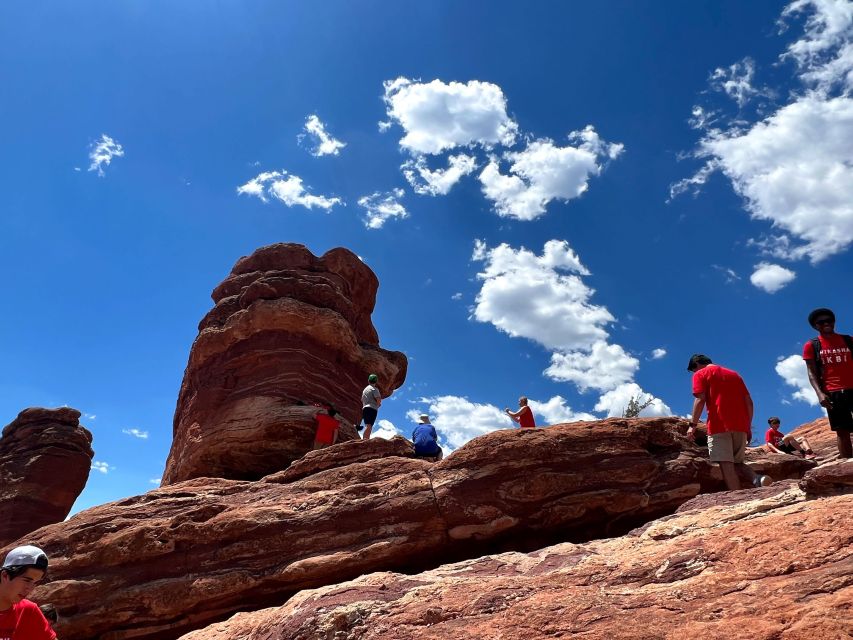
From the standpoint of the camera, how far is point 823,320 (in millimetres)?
10062

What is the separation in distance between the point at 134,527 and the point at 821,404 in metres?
13.9

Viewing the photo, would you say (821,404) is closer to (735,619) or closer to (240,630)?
(735,619)

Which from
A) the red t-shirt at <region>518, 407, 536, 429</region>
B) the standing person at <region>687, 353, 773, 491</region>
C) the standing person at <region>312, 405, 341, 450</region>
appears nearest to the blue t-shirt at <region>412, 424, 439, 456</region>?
the red t-shirt at <region>518, 407, 536, 429</region>

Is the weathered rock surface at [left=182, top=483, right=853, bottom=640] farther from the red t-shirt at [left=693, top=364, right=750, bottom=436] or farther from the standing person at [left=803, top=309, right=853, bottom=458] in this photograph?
the standing person at [left=803, top=309, right=853, bottom=458]

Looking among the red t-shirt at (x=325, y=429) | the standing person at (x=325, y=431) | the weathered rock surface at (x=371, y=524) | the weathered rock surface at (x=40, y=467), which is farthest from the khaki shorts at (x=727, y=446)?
the weathered rock surface at (x=40, y=467)

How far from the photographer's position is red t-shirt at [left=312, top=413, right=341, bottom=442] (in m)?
18.1

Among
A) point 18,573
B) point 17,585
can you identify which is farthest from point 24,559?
point 17,585

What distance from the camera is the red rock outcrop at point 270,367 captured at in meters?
19.2

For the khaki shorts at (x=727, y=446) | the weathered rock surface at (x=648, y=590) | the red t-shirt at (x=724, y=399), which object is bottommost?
the weathered rock surface at (x=648, y=590)

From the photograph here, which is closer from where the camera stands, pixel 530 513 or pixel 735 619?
pixel 735 619

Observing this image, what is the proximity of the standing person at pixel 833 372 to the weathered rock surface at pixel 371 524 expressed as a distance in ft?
8.84

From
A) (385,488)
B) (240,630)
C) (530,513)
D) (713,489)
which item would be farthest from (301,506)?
(713,489)

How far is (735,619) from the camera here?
5070 mm

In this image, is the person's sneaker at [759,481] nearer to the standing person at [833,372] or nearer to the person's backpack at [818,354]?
the standing person at [833,372]
